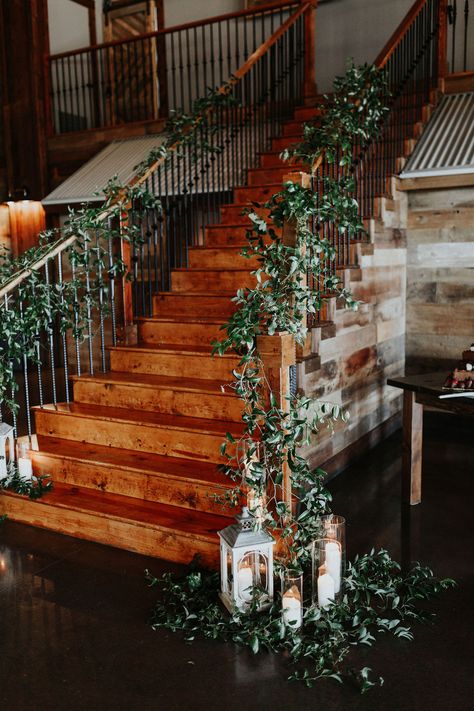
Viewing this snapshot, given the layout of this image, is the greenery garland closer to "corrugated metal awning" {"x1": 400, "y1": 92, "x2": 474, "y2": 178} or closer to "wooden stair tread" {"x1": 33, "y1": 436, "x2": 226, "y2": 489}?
"wooden stair tread" {"x1": 33, "y1": 436, "x2": 226, "y2": 489}

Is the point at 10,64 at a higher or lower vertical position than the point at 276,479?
higher

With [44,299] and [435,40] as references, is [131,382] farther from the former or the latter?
[435,40]

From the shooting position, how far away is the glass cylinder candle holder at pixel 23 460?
3.77 meters

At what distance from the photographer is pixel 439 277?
5469 millimetres

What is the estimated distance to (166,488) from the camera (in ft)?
11.2

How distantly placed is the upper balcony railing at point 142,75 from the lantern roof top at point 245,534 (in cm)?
590

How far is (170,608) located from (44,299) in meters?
2.07

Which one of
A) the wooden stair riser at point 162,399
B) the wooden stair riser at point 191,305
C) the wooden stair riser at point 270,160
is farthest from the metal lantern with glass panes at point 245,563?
the wooden stair riser at point 270,160

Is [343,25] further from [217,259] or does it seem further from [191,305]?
[191,305]

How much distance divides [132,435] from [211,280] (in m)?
1.63

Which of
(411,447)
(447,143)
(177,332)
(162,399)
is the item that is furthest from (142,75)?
(411,447)

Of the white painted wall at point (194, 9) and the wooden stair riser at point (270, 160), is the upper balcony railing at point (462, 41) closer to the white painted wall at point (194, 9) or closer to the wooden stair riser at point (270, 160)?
the wooden stair riser at point (270, 160)

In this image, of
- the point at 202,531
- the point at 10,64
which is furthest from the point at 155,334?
the point at 10,64

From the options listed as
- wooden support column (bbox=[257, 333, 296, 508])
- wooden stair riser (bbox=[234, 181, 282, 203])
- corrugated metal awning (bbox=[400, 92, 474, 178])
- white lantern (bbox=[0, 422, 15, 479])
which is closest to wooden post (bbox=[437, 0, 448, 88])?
corrugated metal awning (bbox=[400, 92, 474, 178])
